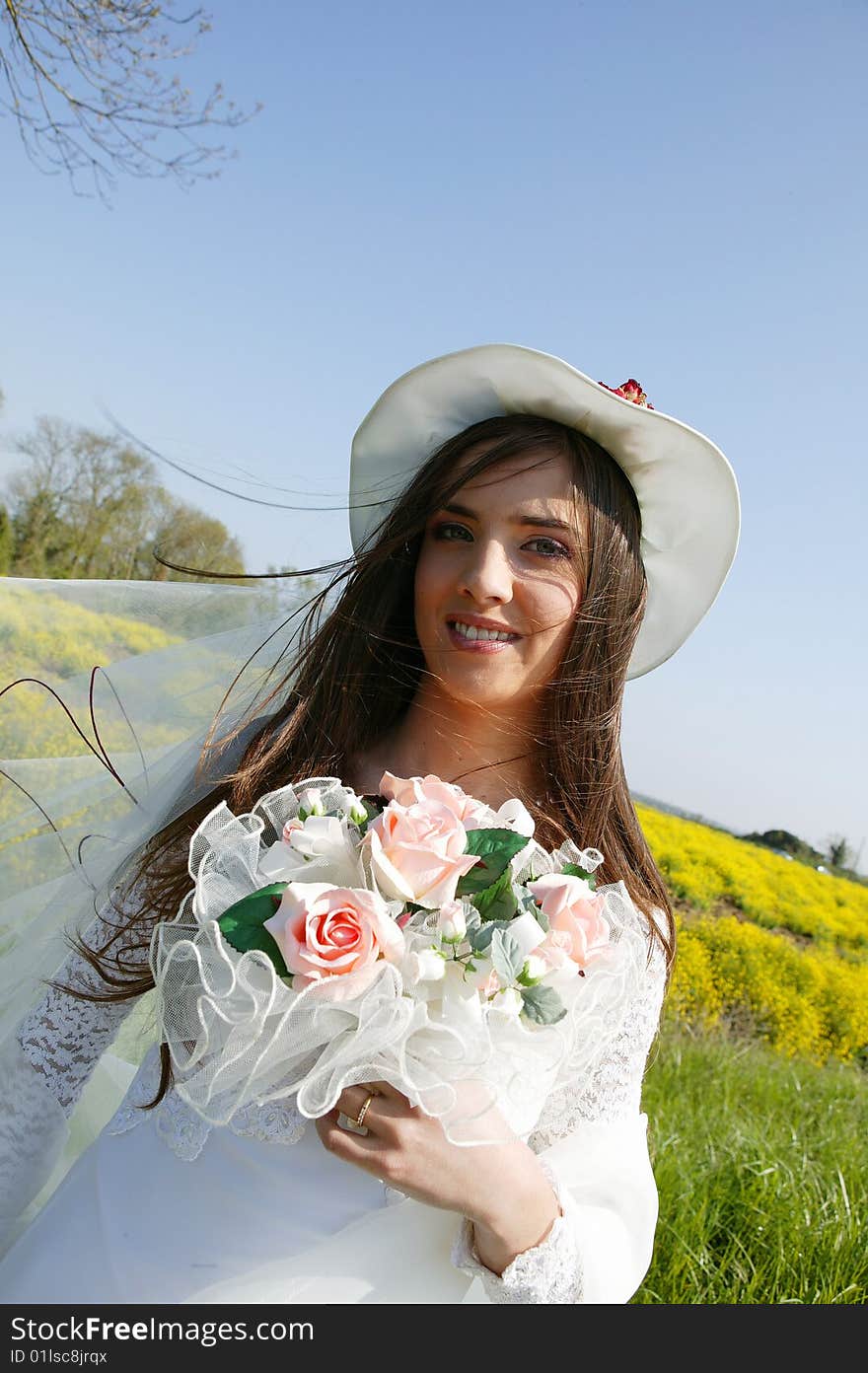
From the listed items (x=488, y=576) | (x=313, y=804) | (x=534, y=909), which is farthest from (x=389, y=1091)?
(x=488, y=576)

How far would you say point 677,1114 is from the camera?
4445 mm

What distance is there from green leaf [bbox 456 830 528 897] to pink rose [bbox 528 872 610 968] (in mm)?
86

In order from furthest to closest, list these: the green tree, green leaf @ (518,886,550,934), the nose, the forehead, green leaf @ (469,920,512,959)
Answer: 1. the green tree
2. the forehead
3. the nose
4. green leaf @ (518,886,550,934)
5. green leaf @ (469,920,512,959)

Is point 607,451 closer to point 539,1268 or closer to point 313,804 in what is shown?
point 313,804

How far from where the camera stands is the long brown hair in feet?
7.05

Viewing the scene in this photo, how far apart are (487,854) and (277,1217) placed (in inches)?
28.5

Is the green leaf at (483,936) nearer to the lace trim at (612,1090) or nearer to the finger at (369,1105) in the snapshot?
the finger at (369,1105)

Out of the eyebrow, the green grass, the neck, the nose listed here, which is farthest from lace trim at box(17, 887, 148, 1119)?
the green grass

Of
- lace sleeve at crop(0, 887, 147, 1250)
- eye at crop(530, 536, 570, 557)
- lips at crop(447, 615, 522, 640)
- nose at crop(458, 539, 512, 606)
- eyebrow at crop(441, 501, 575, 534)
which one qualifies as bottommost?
lace sleeve at crop(0, 887, 147, 1250)

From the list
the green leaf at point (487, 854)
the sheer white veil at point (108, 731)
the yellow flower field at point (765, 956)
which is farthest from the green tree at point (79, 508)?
the yellow flower field at point (765, 956)

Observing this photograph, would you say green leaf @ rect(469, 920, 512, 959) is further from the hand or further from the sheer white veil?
the sheer white veil
